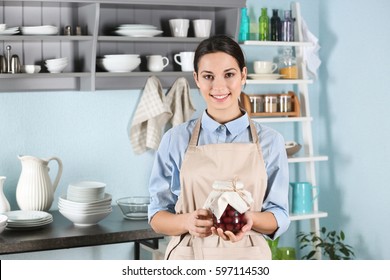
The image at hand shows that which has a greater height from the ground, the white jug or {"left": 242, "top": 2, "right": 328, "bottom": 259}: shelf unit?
{"left": 242, "top": 2, "right": 328, "bottom": 259}: shelf unit

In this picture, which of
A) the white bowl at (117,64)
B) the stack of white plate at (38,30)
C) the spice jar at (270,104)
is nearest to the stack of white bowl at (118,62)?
the white bowl at (117,64)

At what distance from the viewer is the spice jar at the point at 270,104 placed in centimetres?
454

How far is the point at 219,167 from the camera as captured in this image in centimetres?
224

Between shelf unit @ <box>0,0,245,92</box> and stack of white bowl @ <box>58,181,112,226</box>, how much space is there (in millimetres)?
586

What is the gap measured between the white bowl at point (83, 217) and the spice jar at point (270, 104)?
4.28 feet

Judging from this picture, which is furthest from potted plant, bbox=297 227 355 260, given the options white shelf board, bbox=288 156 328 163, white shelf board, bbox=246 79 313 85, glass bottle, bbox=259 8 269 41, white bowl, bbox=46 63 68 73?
white bowl, bbox=46 63 68 73

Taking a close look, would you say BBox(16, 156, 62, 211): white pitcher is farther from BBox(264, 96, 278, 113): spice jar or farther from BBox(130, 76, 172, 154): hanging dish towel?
BBox(264, 96, 278, 113): spice jar

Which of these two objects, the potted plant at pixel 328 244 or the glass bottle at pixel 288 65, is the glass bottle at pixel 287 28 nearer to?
the glass bottle at pixel 288 65

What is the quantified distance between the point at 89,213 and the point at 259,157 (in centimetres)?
165

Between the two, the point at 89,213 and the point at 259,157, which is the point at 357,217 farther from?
the point at 259,157

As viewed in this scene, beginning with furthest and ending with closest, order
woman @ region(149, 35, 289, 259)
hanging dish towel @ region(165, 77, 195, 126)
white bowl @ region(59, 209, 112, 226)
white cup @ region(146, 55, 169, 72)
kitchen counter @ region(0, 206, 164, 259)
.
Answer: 1. hanging dish towel @ region(165, 77, 195, 126)
2. white cup @ region(146, 55, 169, 72)
3. white bowl @ region(59, 209, 112, 226)
4. kitchen counter @ region(0, 206, 164, 259)
5. woman @ region(149, 35, 289, 259)

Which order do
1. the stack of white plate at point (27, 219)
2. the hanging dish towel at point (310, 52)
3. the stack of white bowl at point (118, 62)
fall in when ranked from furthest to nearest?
1. the hanging dish towel at point (310, 52)
2. the stack of white bowl at point (118, 62)
3. the stack of white plate at point (27, 219)

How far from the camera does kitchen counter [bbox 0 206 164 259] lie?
3.38 meters

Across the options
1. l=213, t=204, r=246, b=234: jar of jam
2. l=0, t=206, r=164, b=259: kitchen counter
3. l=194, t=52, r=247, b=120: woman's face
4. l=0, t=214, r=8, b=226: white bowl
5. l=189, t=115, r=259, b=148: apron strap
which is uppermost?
l=194, t=52, r=247, b=120: woman's face
